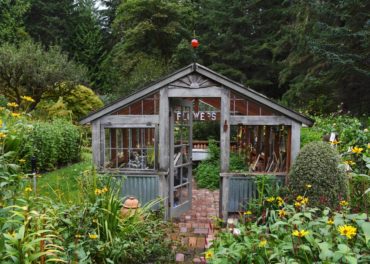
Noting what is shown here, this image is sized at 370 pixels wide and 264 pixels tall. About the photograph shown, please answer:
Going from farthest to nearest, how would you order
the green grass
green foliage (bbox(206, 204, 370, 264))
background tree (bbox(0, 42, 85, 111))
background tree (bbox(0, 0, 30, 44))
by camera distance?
background tree (bbox(0, 0, 30, 44)) < background tree (bbox(0, 42, 85, 111)) < the green grass < green foliage (bbox(206, 204, 370, 264))

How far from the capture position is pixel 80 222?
3.49 m

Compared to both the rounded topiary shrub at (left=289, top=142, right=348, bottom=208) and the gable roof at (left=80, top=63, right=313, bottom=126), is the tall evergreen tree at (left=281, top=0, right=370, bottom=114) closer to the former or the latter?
the gable roof at (left=80, top=63, right=313, bottom=126)

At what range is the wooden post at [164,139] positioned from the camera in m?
5.98

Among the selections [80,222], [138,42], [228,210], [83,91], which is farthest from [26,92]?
[80,222]

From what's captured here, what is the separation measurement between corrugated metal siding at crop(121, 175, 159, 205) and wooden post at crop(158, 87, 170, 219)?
0.12 m

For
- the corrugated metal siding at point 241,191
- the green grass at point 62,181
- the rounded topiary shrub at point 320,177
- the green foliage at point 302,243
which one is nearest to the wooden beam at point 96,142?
the green grass at point 62,181

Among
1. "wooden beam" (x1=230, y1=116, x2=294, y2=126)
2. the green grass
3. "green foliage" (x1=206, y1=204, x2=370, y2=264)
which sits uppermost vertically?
"wooden beam" (x1=230, y1=116, x2=294, y2=126)

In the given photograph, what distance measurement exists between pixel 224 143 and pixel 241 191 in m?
0.84

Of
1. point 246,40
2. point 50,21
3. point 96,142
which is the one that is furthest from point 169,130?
point 50,21

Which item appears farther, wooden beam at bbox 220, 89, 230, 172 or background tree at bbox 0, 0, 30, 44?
background tree at bbox 0, 0, 30, 44

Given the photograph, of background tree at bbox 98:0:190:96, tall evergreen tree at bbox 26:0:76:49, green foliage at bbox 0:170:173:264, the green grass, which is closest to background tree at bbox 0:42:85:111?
the green grass

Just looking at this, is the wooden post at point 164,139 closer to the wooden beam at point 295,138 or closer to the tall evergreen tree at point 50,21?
the wooden beam at point 295,138

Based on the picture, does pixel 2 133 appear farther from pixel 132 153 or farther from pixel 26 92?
pixel 26 92

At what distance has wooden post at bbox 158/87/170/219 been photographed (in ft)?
19.6
